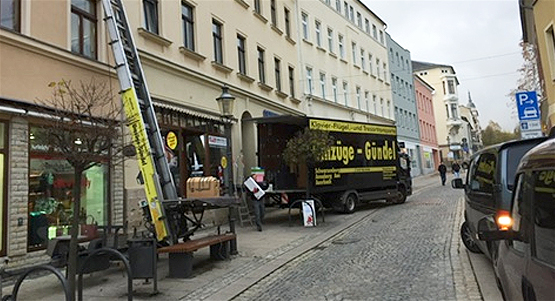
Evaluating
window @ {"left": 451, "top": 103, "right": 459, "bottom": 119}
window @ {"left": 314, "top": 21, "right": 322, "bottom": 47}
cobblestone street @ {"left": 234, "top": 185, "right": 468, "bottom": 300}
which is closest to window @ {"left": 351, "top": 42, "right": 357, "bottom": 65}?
window @ {"left": 314, "top": 21, "right": 322, "bottom": 47}

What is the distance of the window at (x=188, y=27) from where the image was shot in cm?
1472

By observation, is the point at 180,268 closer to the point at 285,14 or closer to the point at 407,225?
the point at 407,225

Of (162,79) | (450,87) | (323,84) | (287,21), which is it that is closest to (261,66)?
(287,21)

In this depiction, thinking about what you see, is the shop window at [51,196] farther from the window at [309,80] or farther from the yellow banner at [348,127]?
the window at [309,80]

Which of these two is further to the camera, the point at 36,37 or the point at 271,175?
the point at 271,175

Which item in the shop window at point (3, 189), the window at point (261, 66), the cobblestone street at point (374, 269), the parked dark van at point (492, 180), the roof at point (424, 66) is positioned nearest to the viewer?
the parked dark van at point (492, 180)

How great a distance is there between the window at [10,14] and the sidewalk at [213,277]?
476 centimetres

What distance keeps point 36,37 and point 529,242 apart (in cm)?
926

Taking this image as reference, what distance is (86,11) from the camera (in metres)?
10.6

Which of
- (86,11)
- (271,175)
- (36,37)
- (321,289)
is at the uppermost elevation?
(86,11)

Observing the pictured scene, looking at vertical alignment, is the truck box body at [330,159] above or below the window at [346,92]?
below

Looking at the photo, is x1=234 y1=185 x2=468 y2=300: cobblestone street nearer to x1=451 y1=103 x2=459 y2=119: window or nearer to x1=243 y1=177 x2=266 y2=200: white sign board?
x1=243 y1=177 x2=266 y2=200: white sign board

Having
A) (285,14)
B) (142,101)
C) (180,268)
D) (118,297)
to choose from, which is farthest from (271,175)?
(285,14)

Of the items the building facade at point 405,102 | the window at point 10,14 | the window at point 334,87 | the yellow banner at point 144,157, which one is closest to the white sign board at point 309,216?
the yellow banner at point 144,157
